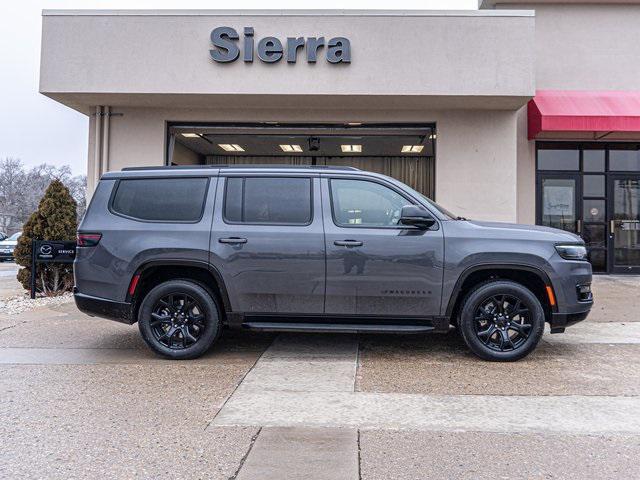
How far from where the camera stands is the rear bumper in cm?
526

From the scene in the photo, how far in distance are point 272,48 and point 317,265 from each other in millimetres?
6678

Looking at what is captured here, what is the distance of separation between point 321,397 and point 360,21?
8412mm

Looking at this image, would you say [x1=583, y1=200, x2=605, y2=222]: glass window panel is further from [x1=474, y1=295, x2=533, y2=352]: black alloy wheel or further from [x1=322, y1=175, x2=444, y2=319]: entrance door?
[x1=322, y1=175, x2=444, y2=319]: entrance door

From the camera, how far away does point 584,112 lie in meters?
11.3

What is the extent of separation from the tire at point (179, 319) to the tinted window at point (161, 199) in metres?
0.72

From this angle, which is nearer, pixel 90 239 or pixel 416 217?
pixel 416 217

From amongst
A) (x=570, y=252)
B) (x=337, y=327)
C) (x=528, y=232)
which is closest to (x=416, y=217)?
(x=528, y=232)

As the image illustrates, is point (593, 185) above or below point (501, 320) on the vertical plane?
above

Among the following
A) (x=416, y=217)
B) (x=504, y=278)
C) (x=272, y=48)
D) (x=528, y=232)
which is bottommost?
Result: (x=504, y=278)

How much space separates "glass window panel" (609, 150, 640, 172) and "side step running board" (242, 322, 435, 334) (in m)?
11.0

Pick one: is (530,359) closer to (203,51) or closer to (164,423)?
(164,423)

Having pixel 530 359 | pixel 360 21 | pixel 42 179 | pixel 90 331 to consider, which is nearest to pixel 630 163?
pixel 360 21

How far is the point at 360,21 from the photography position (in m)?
10.3

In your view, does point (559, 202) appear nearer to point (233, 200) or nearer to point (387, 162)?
point (387, 162)
